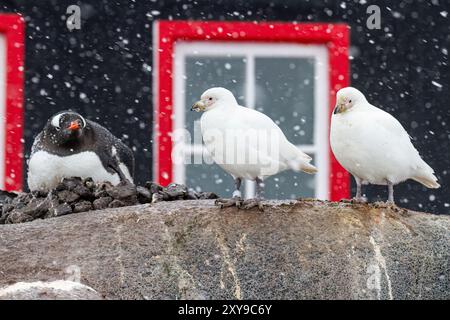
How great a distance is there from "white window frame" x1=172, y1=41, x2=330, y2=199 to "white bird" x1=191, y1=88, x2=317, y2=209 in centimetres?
234

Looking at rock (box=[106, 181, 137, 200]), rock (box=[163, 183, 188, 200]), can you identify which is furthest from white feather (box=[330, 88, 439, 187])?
rock (box=[106, 181, 137, 200])

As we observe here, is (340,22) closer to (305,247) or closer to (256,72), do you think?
(256,72)

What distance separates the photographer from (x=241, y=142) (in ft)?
13.7

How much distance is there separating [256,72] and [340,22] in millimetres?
705

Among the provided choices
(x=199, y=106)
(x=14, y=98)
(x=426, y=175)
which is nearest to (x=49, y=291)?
(x=199, y=106)

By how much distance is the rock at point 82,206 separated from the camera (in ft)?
14.8

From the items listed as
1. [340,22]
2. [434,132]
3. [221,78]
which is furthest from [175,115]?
[434,132]

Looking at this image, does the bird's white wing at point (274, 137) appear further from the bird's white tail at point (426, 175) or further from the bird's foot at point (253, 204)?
the bird's white tail at point (426, 175)

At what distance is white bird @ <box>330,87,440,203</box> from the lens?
443 cm

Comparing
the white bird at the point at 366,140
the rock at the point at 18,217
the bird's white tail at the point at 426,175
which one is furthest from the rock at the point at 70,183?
the bird's white tail at the point at 426,175

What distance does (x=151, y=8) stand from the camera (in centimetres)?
679

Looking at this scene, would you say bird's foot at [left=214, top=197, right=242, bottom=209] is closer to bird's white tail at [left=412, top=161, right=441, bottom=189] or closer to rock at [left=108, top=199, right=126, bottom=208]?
rock at [left=108, top=199, right=126, bottom=208]

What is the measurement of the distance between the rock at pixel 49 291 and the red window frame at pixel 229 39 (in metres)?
2.67

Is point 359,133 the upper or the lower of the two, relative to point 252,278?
upper
